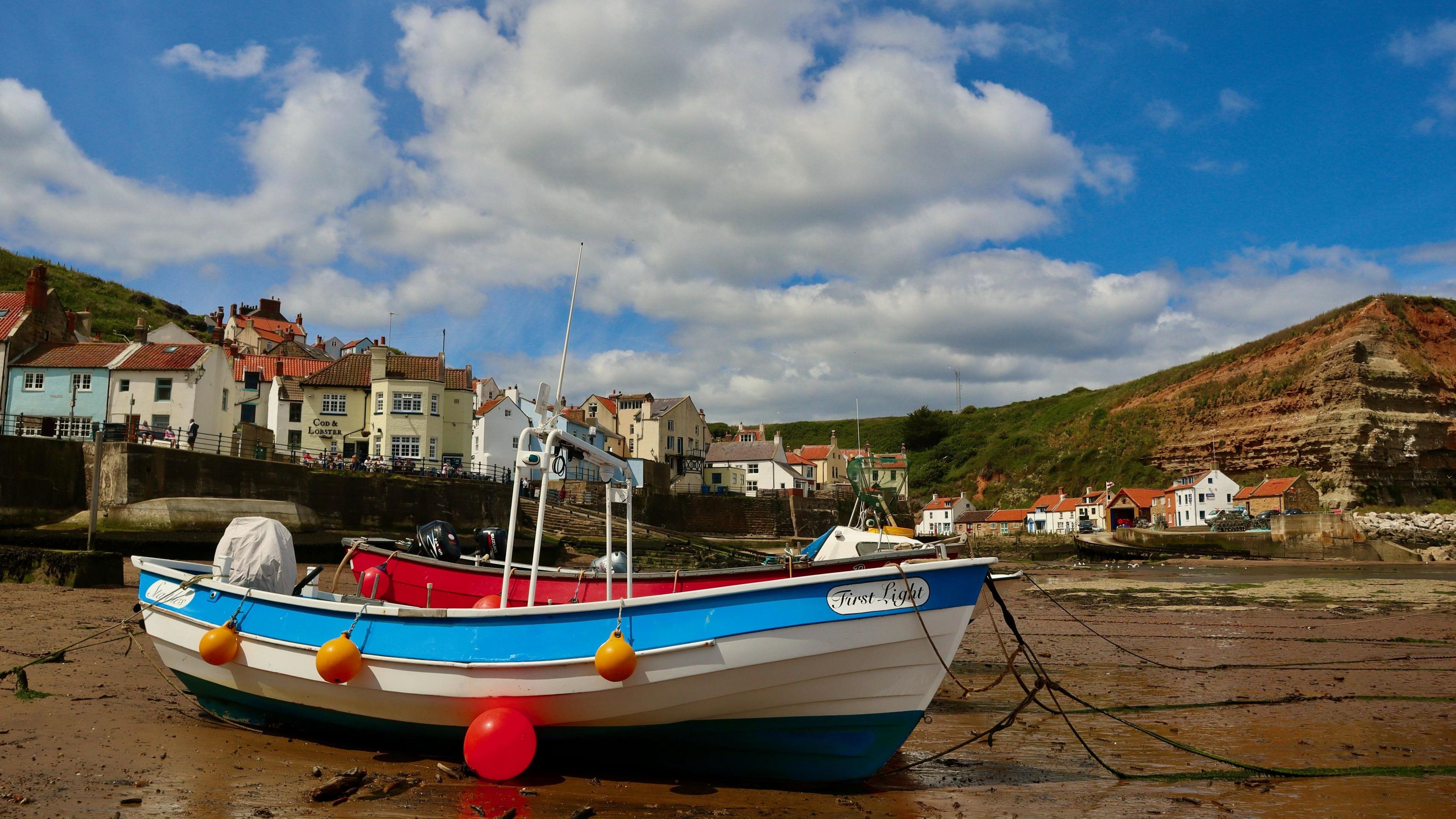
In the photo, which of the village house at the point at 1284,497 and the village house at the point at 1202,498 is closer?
the village house at the point at 1284,497

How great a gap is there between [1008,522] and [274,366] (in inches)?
2369

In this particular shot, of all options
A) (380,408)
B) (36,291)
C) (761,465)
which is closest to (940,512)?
(761,465)

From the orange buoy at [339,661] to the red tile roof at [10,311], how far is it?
43.7 metres

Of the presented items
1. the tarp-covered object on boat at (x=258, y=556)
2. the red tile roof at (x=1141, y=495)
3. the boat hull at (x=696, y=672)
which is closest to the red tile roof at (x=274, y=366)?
the tarp-covered object on boat at (x=258, y=556)

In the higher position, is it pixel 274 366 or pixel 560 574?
pixel 274 366

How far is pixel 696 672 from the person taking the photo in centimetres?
620

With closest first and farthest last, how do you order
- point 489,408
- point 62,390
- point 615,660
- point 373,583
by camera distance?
point 615,660 < point 373,583 < point 62,390 < point 489,408

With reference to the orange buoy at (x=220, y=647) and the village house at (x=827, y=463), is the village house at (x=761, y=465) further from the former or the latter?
the orange buoy at (x=220, y=647)

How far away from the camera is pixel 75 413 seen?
38.8 m

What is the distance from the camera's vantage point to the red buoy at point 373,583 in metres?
10.7

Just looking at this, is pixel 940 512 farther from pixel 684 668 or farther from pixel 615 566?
pixel 684 668

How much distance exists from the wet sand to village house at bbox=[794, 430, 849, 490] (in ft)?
246

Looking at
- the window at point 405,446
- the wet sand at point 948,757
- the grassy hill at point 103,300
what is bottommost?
the wet sand at point 948,757

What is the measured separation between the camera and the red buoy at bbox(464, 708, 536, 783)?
6285mm
